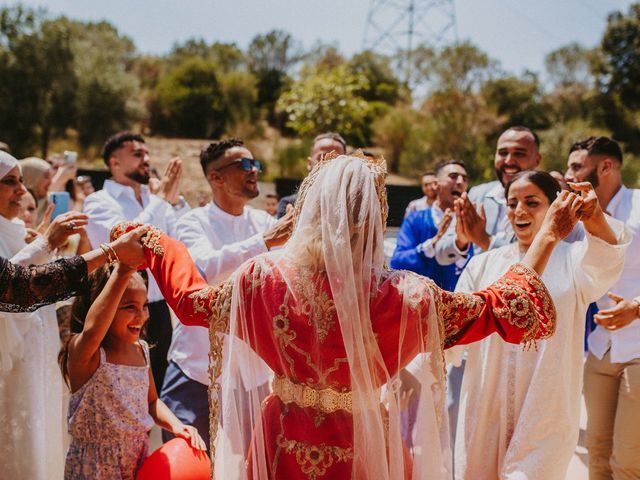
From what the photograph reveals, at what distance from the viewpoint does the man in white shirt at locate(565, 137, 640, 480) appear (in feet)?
10.9

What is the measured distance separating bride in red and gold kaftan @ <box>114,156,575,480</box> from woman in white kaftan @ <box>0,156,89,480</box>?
1.48 meters

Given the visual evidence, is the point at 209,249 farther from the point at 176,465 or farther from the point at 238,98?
the point at 238,98

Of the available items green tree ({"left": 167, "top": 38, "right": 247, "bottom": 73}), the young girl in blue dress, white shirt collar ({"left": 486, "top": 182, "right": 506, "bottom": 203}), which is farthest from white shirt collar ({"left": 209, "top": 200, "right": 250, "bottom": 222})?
green tree ({"left": 167, "top": 38, "right": 247, "bottom": 73})

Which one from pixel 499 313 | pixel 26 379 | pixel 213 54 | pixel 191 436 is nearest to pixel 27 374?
pixel 26 379

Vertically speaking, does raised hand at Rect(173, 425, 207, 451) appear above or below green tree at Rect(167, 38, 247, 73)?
→ below

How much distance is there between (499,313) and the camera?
2068 millimetres

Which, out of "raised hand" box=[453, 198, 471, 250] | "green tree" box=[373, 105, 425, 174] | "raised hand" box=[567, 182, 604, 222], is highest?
"green tree" box=[373, 105, 425, 174]

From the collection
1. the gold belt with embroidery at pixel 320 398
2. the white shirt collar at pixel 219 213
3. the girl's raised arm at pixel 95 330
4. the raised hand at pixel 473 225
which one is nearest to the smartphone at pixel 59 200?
the white shirt collar at pixel 219 213

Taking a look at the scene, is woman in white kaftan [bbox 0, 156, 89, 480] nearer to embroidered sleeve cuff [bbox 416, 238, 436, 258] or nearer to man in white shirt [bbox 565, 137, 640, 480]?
embroidered sleeve cuff [bbox 416, 238, 436, 258]

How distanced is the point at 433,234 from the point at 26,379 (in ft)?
9.73

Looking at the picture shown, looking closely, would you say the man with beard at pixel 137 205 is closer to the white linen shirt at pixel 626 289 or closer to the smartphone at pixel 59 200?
the smartphone at pixel 59 200

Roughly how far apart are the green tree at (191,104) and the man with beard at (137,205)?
94.7 feet

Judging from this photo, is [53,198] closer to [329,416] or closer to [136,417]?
[136,417]

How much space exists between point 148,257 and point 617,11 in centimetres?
3298
